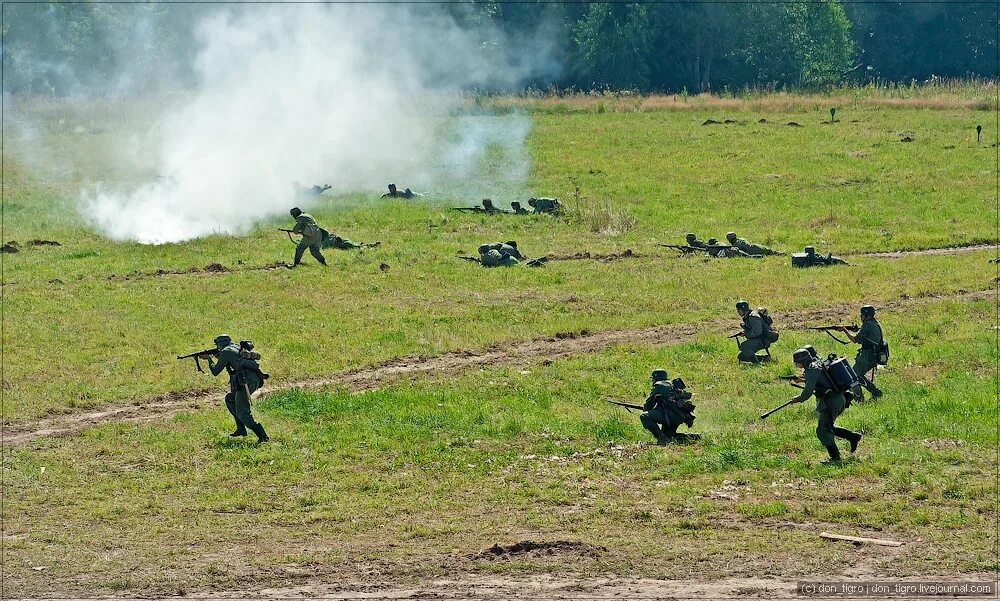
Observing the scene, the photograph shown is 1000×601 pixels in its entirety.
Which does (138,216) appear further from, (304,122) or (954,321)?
(954,321)

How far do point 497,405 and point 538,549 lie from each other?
22.8 ft

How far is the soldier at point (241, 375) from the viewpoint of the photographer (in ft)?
63.5

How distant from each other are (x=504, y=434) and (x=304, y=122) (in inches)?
1364

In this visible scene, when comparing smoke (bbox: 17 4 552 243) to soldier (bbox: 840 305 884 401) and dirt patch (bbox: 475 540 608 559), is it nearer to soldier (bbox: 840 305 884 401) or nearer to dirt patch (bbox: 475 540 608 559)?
soldier (bbox: 840 305 884 401)

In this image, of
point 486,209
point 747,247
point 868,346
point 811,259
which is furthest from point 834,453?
point 486,209

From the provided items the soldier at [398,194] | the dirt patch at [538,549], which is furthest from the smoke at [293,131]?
the dirt patch at [538,549]

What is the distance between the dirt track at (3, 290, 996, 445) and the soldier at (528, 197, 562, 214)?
14003 mm

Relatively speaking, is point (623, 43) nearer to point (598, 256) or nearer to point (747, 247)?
point (598, 256)

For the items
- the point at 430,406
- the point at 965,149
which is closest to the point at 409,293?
the point at 430,406

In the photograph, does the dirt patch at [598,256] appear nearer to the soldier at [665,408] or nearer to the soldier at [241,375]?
the soldier at [665,408]

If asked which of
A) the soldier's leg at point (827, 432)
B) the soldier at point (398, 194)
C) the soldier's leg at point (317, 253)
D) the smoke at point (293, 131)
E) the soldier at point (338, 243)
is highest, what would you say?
the smoke at point (293, 131)

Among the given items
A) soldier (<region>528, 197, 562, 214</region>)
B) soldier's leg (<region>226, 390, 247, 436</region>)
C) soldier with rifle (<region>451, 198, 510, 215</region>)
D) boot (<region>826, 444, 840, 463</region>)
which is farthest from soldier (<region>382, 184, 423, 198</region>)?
boot (<region>826, 444, 840, 463</region>)

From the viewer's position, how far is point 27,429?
21.4 metres

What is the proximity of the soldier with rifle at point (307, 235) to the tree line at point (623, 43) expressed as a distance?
34621mm
